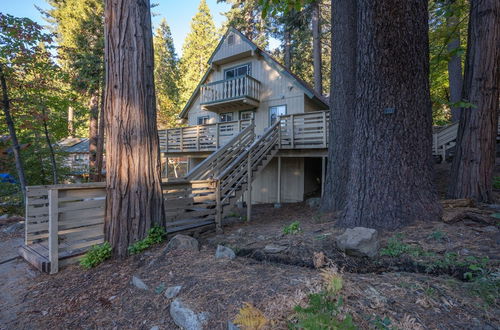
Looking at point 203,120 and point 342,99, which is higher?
point 203,120

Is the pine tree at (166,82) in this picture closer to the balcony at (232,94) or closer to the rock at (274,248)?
the balcony at (232,94)

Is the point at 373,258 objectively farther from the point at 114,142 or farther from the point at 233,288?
the point at 114,142

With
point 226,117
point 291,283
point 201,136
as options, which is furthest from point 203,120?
point 291,283

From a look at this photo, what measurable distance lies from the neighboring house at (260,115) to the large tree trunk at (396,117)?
5.82 m

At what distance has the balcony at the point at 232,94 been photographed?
1216 cm

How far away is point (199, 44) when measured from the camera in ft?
89.5

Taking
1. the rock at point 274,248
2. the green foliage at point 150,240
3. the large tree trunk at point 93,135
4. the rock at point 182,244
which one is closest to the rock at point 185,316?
the rock at point 182,244

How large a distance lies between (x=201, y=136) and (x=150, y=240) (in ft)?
31.2

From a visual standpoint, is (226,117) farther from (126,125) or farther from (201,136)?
(126,125)

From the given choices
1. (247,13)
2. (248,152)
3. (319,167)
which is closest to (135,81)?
(248,152)

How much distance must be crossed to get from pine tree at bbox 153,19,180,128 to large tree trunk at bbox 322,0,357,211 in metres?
24.4

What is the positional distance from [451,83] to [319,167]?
22.3 ft

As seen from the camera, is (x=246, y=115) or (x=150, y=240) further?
(x=246, y=115)

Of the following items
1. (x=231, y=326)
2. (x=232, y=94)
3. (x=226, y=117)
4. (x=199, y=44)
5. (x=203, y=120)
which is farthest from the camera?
(x=199, y=44)
